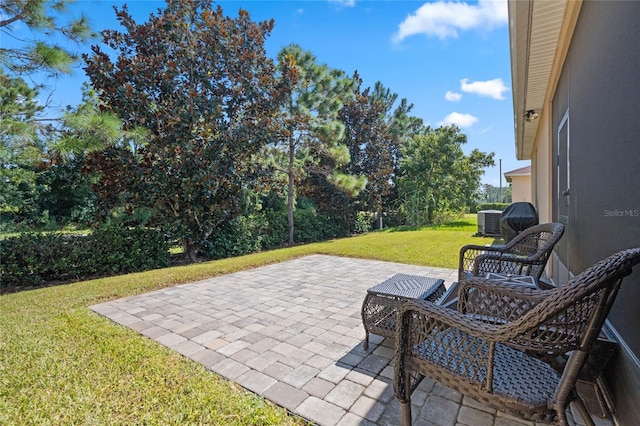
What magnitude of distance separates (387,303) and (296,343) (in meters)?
0.95

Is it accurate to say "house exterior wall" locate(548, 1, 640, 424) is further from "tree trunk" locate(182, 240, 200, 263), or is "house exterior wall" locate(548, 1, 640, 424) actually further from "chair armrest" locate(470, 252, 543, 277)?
"tree trunk" locate(182, 240, 200, 263)

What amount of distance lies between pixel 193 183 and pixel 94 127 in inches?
135

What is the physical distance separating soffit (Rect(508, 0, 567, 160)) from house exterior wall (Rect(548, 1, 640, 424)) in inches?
10.7

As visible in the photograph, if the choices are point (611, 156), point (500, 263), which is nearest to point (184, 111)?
point (500, 263)

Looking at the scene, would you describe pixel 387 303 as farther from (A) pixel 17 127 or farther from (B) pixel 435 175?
(B) pixel 435 175

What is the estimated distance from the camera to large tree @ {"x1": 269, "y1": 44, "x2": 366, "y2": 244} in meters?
11.7

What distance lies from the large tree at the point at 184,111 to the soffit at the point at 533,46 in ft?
20.6

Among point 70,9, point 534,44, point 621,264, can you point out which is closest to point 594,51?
point 534,44

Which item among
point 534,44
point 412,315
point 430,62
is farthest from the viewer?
point 430,62

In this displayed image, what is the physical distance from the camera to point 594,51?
2416mm

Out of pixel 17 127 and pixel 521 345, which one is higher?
pixel 17 127

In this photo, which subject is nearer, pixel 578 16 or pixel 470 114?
pixel 578 16

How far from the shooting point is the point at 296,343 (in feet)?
9.76

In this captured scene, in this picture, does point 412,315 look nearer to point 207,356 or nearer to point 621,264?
point 621,264
